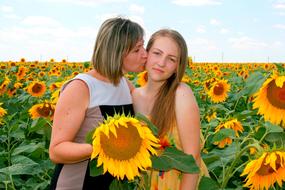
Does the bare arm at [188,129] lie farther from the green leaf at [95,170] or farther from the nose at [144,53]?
the green leaf at [95,170]

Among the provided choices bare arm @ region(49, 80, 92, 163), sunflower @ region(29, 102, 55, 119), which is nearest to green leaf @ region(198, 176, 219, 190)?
bare arm @ region(49, 80, 92, 163)

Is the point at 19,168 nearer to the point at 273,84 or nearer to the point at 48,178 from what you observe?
the point at 48,178

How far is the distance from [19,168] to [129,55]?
3.29ft

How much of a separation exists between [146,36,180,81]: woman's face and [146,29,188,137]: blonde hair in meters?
0.03

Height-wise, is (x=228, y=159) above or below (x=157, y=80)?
below

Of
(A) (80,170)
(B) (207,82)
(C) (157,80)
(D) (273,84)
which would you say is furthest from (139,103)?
(B) (207,82)

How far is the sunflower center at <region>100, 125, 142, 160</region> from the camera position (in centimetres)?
204

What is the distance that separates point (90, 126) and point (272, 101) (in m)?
1.12

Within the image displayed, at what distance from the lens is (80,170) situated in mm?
2928

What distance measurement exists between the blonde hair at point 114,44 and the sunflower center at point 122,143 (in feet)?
2.78

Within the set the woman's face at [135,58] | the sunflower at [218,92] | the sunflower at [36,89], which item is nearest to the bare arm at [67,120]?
the woman's face at [135,58]

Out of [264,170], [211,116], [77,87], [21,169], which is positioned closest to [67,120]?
[77,87]

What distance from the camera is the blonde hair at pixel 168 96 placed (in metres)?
2.97

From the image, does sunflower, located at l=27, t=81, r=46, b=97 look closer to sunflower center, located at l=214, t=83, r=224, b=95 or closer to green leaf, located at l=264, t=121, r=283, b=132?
sunflower center, located at l=214, t=83, r=224, b=95
